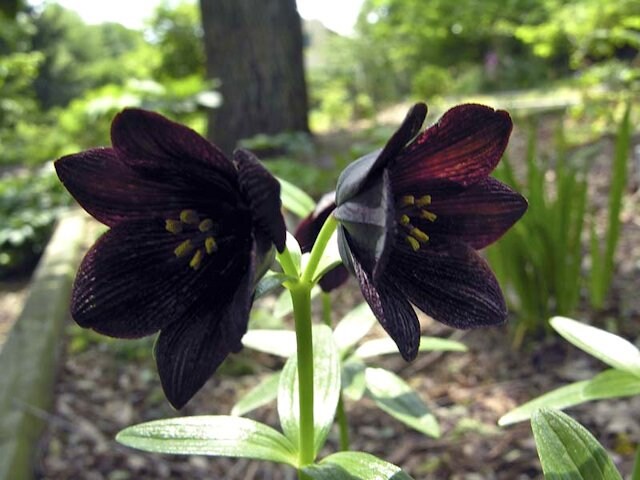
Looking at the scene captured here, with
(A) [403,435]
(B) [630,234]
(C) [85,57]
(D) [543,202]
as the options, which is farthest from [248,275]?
(C) [85,57]

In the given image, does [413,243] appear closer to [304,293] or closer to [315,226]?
[304,293]

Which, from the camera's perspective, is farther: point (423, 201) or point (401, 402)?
point (401, 402)

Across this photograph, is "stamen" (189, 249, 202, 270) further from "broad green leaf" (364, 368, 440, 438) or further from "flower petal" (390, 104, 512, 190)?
"broad green leaf" (364, 368, 440, 438)

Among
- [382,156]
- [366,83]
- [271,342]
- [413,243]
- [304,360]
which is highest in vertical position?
[366,83]

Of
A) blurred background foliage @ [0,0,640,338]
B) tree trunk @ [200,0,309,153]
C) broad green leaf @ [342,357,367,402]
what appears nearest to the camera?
broad green leaf @ [342,357,367,402]

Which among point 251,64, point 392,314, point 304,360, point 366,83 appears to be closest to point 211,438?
point 304,360

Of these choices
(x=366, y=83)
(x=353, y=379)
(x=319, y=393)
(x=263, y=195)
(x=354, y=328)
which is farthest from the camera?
(x=366, y=83)

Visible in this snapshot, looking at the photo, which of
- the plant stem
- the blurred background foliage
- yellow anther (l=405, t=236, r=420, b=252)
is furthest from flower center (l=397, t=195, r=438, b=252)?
the blurred background foliage
